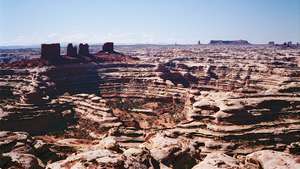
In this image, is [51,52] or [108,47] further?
[108,47]

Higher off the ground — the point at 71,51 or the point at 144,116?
the point at 71,51

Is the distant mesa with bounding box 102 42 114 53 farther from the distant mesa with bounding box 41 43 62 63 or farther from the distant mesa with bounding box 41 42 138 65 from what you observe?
the distant mesa with bounding box 41 43 62 63

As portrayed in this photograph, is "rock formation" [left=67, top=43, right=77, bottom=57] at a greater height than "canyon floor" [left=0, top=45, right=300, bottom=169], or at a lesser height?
greater

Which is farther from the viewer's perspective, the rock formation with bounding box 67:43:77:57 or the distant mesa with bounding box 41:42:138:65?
the rock formation with bounding box 67:43:77:57

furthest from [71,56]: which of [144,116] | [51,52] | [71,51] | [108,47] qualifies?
[144,116]

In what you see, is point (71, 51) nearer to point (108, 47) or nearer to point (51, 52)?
point (51, 52)

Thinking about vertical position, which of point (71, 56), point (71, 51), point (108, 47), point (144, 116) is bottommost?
point (144, 116)

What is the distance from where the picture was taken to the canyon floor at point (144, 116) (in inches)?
2015

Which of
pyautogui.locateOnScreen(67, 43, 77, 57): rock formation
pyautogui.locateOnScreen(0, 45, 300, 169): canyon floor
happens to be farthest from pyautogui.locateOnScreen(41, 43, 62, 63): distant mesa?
pyautogui.locateOnScreen(67, 43, 77, 57): rock formation

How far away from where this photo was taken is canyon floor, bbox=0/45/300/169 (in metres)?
51.2

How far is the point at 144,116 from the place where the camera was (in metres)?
114

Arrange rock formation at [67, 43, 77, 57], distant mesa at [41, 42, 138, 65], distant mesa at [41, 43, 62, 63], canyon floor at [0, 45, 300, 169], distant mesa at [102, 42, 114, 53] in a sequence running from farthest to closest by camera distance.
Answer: distant mesa at [102, 42, 114, 53] → rock formation at [67, 43, 77, 57] → distant mesa at [41, 43, 62, 63] → distant mesa at [41, 42, 138, 65] → canyon floor at [0, 45, 300, 169]

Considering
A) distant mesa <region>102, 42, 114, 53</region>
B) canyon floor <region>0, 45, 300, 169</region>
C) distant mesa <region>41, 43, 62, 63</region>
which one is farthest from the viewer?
distant mesa <region>102, 42, 114, 53</region>

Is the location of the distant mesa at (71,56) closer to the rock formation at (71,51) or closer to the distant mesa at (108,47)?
the rock formation at (71,51)
